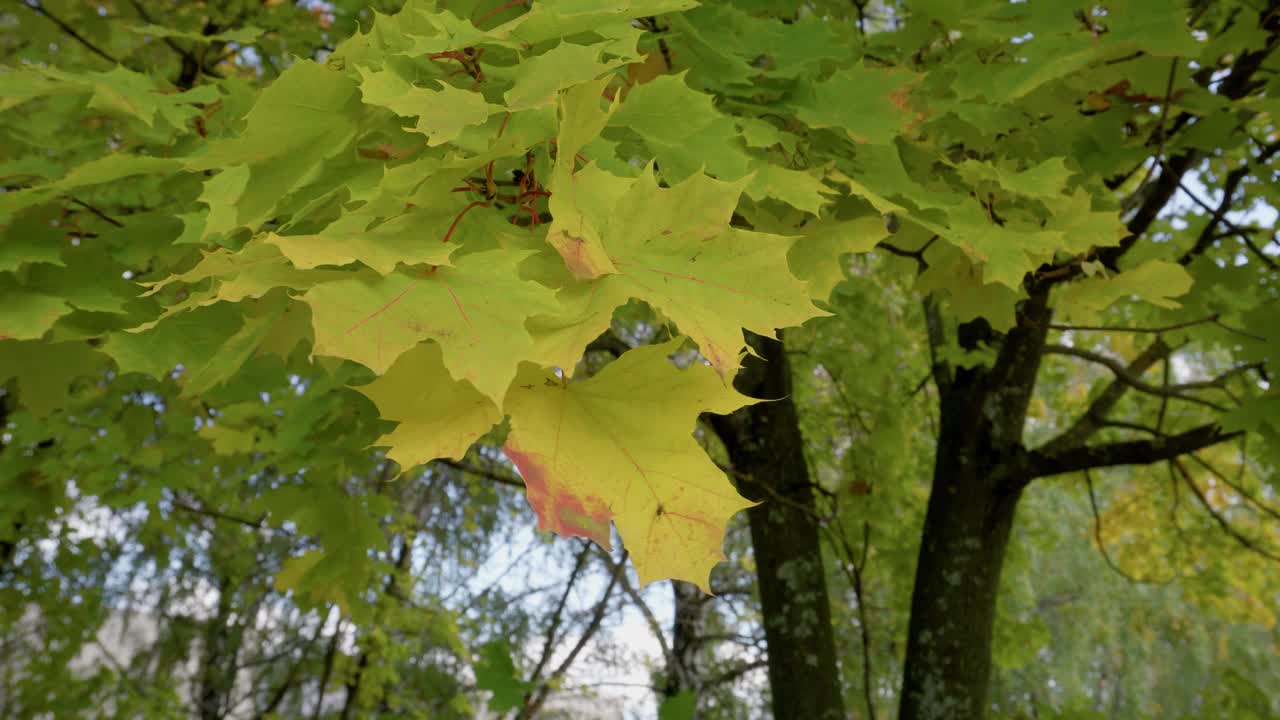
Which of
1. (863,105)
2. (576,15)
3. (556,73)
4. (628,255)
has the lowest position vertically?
(628,255)

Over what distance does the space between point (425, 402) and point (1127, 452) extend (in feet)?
7.87

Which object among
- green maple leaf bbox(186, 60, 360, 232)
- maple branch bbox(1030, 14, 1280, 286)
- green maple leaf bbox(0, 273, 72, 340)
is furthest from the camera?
maple branch bbox(1030, 14, 1280, 286)

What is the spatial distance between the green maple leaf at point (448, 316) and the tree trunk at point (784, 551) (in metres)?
1.86

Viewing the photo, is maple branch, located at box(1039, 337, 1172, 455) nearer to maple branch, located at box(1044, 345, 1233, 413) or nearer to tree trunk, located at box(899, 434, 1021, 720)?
maple branch, located at box(1044, 345, 1233, 413)

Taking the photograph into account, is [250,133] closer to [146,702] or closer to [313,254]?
[313,254]

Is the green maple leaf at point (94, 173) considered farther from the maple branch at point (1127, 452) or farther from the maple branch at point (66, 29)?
the maple branch at point (1127, 452)

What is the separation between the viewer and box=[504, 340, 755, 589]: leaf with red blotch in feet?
2.48

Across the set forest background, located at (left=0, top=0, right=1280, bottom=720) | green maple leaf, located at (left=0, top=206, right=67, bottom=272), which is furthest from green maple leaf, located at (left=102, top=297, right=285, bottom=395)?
green maple leaf, located at (left=0, top=206, right=67, bottom=272)

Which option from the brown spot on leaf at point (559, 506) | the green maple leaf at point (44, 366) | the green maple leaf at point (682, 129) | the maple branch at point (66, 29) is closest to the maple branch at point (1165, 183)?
the green maple leaf at point (682, 129)

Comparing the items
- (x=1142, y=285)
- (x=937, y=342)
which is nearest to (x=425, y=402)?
Result: (x=1142, y=285)

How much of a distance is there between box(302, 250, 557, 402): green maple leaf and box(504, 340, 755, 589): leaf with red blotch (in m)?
0.09

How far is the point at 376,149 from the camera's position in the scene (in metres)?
1.10

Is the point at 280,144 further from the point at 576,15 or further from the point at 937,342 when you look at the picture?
the point at 937,342

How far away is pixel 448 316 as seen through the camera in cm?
73
